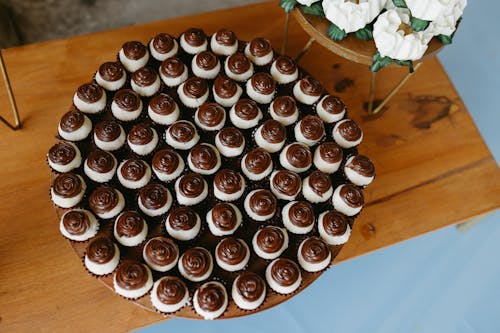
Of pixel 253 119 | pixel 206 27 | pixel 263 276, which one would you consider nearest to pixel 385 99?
pixel 253 119

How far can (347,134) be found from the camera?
153 centimetres

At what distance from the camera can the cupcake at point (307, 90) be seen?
1572 mm

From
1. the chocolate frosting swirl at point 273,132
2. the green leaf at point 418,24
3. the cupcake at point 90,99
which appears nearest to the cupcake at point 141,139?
the cupcake at point 90,99

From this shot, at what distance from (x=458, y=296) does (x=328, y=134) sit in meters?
1.09

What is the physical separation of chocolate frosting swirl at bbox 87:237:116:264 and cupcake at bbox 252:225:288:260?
40 cm

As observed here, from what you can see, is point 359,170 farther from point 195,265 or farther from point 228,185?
point 195,265

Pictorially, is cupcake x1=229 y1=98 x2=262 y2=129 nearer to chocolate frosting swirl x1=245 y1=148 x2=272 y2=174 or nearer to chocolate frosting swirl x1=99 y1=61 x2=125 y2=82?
chocolate frosting swirl x1=245 y1=148 x2=272 y2=174

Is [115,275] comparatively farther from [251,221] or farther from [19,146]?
[19,146]

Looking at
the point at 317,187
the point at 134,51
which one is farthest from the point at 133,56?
the point at 317,187

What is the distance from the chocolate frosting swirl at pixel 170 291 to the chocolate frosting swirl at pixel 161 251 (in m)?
0.05

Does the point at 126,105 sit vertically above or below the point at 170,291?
above

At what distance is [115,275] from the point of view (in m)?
1.31

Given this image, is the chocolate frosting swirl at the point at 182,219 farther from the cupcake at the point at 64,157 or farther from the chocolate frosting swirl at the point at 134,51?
the chocolate frosting swirl at the point at 134,51

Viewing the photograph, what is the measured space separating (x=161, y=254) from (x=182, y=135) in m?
0.36
